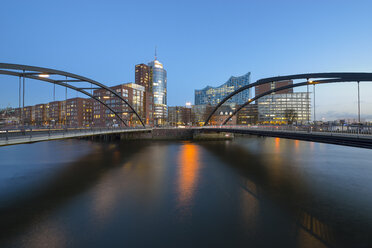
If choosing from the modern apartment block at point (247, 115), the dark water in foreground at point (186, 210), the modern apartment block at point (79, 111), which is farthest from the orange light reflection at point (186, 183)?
the modern apartment block at point (247, 115)

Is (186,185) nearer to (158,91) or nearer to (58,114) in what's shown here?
(58,114)

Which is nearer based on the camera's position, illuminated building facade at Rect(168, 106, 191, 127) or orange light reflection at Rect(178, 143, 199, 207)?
orange light reflection at Rect(178, 143, 199, 207)

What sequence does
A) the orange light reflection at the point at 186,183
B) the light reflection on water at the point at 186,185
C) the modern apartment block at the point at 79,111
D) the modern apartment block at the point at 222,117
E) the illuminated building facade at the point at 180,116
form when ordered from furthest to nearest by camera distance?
the illuminated building facade at the point at 180,116, the modern apartment block at the point at 79,111, the modern apartment block at the point at 222,117, the orange light reflection at the point at 186,183, the light reflection on water at the point at 186,185

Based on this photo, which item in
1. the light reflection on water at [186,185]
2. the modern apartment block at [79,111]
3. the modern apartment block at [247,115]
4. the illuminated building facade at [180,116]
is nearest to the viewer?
the light reflection on water at [186,185]

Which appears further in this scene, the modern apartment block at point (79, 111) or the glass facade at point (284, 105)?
the glass facade at point (284, 105)

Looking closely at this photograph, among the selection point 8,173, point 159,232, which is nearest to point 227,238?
point 159,232

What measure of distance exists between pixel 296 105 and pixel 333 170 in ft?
Answer: 444

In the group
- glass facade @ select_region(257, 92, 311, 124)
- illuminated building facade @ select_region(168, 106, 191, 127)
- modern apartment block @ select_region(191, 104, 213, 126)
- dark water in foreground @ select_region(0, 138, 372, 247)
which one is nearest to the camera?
dark water in foreground @ select_region(0, 138, 372, 247)

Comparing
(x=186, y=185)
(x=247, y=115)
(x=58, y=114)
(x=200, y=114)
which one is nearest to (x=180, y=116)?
(x=200, y=114)

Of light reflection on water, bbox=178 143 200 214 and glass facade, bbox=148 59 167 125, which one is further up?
glass facade, bbox=148 59 167 125

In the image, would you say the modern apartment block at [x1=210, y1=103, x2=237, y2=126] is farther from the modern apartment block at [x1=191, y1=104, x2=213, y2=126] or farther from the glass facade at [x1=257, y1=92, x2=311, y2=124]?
the glass facade at [x1=257, y1=92, x2=311, y2=124]

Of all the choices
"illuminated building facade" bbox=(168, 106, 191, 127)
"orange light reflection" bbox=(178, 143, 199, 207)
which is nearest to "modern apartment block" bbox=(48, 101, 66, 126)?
"illuminated building facade" bbox=(168, 106, 191, 127)

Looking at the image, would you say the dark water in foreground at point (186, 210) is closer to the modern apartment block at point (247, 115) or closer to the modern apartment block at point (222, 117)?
the modern apartment block at point (222, 117)

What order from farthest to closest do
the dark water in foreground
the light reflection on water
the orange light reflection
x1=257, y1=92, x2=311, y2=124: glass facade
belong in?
x1=257, y1=92, x2=311, y2=124: glass facade, the orange light reflection, the light reflection on water, the dark water in foreground
